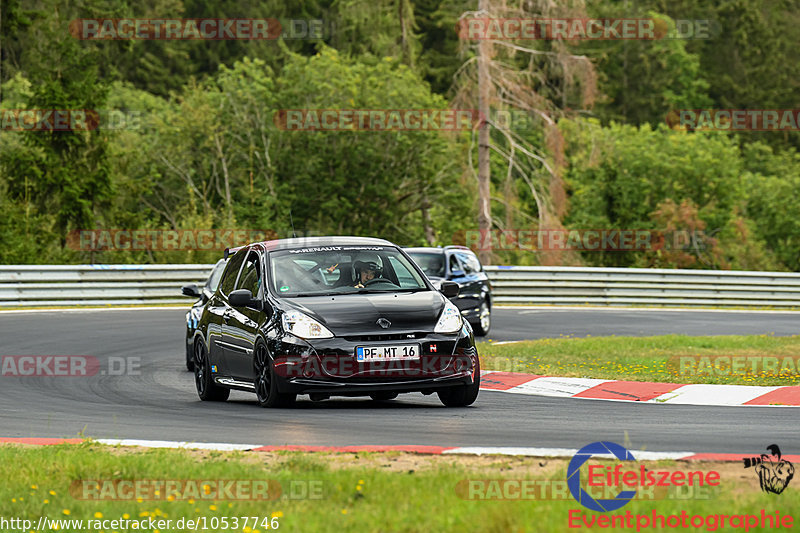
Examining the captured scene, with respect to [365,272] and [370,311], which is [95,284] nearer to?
[365,272]

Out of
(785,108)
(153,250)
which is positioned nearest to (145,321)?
(153,250)

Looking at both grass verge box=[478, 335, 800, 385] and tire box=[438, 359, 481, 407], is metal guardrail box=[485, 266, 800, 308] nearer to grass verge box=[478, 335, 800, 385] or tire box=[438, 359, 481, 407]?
grass verge box=[478, 335, 800, 385]

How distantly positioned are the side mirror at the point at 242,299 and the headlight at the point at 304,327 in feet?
2.42

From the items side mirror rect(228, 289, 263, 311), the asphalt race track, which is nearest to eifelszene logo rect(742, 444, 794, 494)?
the asphalt race track

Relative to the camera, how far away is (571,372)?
51.6 feet

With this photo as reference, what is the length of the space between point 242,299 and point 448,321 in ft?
6.55

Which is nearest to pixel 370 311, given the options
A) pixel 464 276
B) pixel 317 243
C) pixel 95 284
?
pixel 317 243

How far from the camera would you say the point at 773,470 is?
7855mm

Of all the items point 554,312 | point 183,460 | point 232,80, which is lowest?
point 554,312

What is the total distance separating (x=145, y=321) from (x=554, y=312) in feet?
32.8

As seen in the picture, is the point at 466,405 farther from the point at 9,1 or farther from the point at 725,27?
the point at 725,27

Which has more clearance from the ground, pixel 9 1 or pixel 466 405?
pixel 9 1

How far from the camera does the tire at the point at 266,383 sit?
38.9ft

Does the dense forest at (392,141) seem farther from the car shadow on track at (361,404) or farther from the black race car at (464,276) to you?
the car shadow on track at (361,404)
